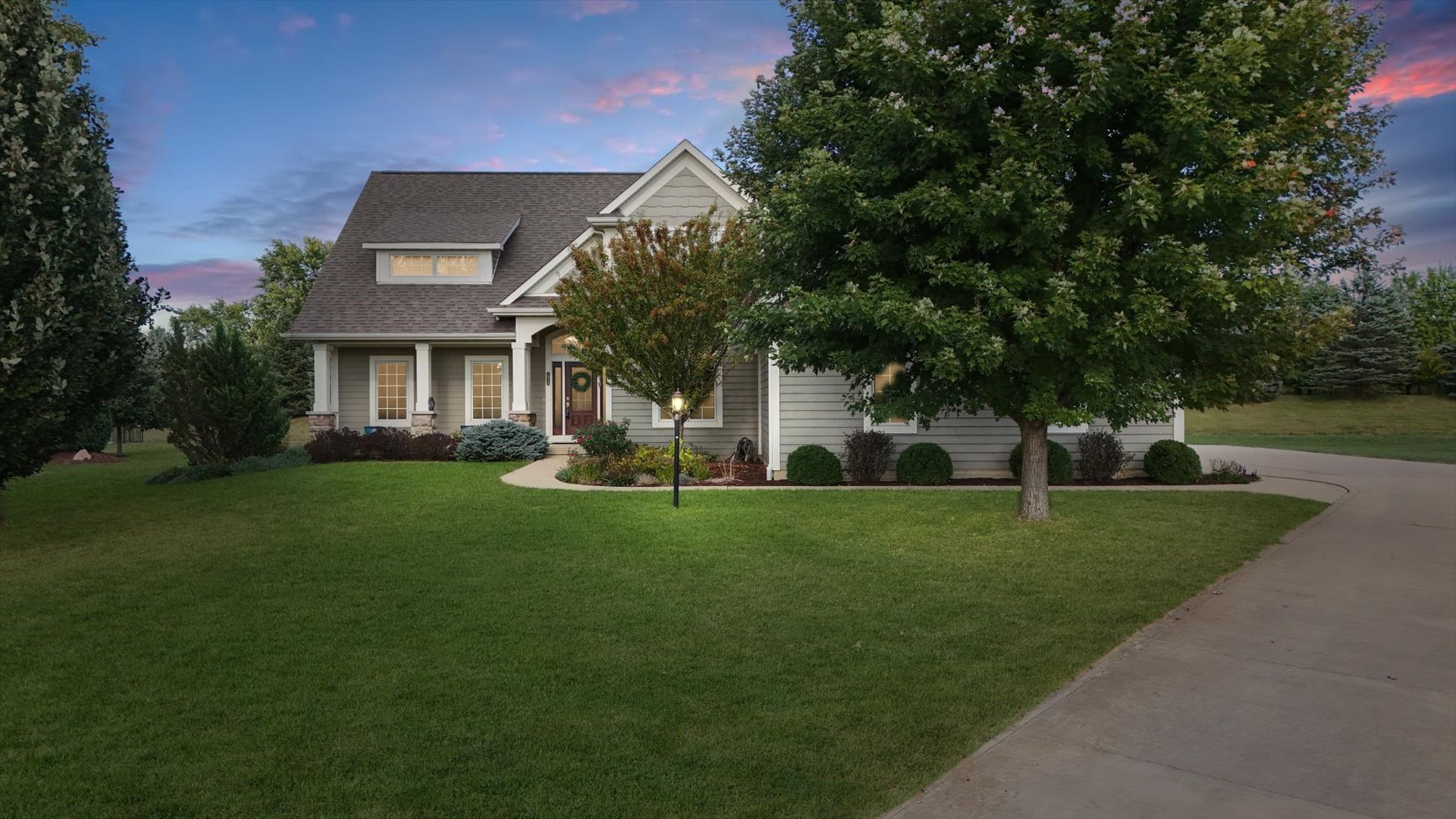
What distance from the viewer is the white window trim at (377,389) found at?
2184cm

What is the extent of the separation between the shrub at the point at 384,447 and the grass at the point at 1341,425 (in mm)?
24191

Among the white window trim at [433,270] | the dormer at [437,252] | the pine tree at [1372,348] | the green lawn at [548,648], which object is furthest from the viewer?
the pine tree at [1372,348]

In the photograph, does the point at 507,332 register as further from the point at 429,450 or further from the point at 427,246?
the point at 427,246

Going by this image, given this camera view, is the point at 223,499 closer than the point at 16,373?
No

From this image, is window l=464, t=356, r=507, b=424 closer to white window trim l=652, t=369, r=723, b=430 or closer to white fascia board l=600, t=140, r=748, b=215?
white window trim l=652, t=369, r=723, b=430

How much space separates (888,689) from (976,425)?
12324mm

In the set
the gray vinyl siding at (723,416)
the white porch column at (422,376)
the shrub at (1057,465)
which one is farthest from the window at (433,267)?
the shrub at (1057,465)

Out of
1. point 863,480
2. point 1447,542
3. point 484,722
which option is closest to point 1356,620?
point 1447,542

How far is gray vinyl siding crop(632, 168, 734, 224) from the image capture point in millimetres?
18609

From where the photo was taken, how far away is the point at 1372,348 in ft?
128

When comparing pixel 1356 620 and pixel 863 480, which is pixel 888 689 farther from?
pixel 863 480

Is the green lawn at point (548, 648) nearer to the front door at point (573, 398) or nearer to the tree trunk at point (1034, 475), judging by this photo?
the tree trunk at point (1034, 475)

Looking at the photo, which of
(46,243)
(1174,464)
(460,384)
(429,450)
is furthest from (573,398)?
(1174,464)

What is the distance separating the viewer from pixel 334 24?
14.5m
